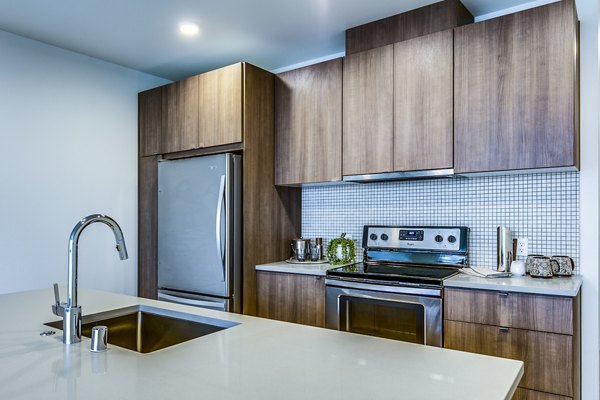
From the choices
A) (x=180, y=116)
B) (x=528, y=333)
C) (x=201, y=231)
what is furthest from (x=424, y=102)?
(x=180, y=116)

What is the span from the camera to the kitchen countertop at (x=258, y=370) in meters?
0.95

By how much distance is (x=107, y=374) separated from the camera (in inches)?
41.7

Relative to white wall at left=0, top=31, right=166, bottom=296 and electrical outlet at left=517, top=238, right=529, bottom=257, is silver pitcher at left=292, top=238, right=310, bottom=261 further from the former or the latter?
white wall at left=0, top=31, right=166, bottom=296

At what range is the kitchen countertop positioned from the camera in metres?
0.95

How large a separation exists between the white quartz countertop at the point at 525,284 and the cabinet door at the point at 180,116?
213 centimetres

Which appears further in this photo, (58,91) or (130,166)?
(130,166)

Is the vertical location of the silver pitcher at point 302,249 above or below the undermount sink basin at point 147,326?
above

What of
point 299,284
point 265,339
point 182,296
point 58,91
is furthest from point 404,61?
point 58,91

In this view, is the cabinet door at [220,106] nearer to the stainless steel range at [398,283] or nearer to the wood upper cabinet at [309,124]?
the wood upper cabinet at [309,124]

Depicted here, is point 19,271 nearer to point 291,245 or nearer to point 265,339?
point 291,245

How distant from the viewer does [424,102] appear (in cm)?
262

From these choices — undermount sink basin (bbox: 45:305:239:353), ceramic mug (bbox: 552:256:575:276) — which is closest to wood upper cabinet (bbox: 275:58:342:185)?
ceramic mug (bbox: 552:256:575:276)

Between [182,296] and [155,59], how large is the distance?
1873 mm

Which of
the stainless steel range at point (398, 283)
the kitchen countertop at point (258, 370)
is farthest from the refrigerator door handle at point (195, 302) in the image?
the kitchen countertop at point (258, 370)
